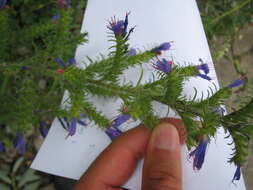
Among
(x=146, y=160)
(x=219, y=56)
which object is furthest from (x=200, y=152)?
(x=219, y=56)

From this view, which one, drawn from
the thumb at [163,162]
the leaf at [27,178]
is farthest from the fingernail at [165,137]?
the leaf at [27,178]

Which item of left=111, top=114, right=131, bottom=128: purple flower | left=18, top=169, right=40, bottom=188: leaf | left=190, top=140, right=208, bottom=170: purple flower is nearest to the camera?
left=190, top=140, right=208, bottom=170: purple flower

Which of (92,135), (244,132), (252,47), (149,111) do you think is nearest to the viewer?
(244,132)

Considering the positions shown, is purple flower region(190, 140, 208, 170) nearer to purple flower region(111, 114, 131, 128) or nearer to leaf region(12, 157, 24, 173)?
purple flower region(111, 114, 131, 128)

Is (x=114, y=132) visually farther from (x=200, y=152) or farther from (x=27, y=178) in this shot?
(x=27, y=178)

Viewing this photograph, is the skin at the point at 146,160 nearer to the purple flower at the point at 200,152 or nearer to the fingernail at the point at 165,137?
the fingernail at the point at 165,137

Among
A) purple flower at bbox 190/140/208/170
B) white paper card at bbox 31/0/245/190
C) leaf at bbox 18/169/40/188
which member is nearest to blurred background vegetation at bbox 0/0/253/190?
leaf at bbox 18/169/40/188

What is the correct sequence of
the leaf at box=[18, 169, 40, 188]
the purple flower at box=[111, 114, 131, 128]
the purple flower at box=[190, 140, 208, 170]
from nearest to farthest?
the purple flower at box=[190, 140, 208, 170] → the purple flower at box=[111, 114, 131, 128] → the leaf at box=[18, 169, 40, 188]

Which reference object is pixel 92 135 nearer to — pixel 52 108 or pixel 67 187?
pixel 52 108

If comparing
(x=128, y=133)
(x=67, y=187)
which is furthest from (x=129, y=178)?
(x=67, y=187)
